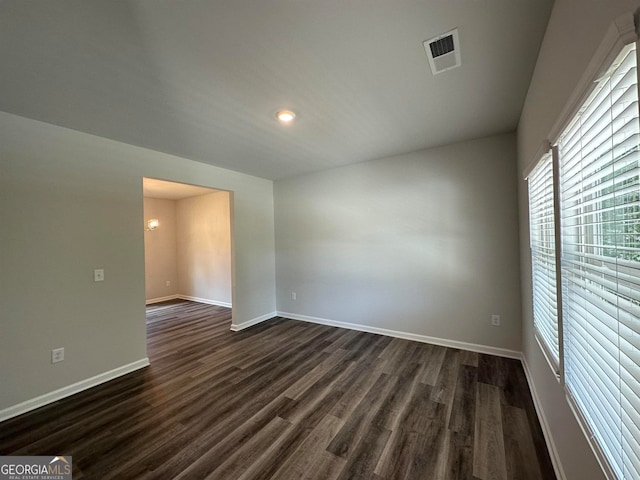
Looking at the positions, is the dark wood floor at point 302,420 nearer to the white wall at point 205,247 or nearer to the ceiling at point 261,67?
the ceiling at point 261,67

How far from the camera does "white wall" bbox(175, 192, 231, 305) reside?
18.5ft

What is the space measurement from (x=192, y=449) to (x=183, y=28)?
258 cm

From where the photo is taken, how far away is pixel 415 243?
335cm

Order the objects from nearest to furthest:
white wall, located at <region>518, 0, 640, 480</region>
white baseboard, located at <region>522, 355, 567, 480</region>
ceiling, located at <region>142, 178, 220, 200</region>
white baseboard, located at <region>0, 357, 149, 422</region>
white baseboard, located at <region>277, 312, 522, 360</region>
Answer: white wall, located at <region>518, 0, 640, 480</region>, white baseboard, located at <region>522, 355, 567, 480</region>, white baseboard, located at <region>0, 357, 149, 422</region>, white baseboard, located at <region>277, 312, 522, 360</region>, ceiling, located at <region>142, 178, 220, 200</region>

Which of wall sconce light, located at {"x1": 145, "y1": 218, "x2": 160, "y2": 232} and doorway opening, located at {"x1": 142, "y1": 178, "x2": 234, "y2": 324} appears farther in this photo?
wall sconce light, located at {"x1": 145, "y1": 218, "x2": 160, "y2": 232}

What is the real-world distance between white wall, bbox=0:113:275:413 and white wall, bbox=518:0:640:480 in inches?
144

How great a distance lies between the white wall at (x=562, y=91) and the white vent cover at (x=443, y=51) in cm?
44

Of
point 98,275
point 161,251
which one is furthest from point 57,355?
point 161,251

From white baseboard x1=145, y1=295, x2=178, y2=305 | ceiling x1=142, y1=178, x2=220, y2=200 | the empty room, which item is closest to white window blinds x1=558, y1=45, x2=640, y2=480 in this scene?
the empty room

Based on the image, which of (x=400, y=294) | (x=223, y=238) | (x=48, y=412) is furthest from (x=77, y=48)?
(x=223, y=238)

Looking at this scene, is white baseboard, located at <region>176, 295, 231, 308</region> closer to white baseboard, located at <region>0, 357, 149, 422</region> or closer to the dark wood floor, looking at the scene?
the dark wood floor

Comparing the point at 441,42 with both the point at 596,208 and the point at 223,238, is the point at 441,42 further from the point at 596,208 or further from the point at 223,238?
the point at 223,238

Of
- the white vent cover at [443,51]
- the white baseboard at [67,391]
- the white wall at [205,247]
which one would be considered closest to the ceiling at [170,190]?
the white wall at [205,247]

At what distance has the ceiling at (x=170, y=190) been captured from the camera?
15.8 ft
